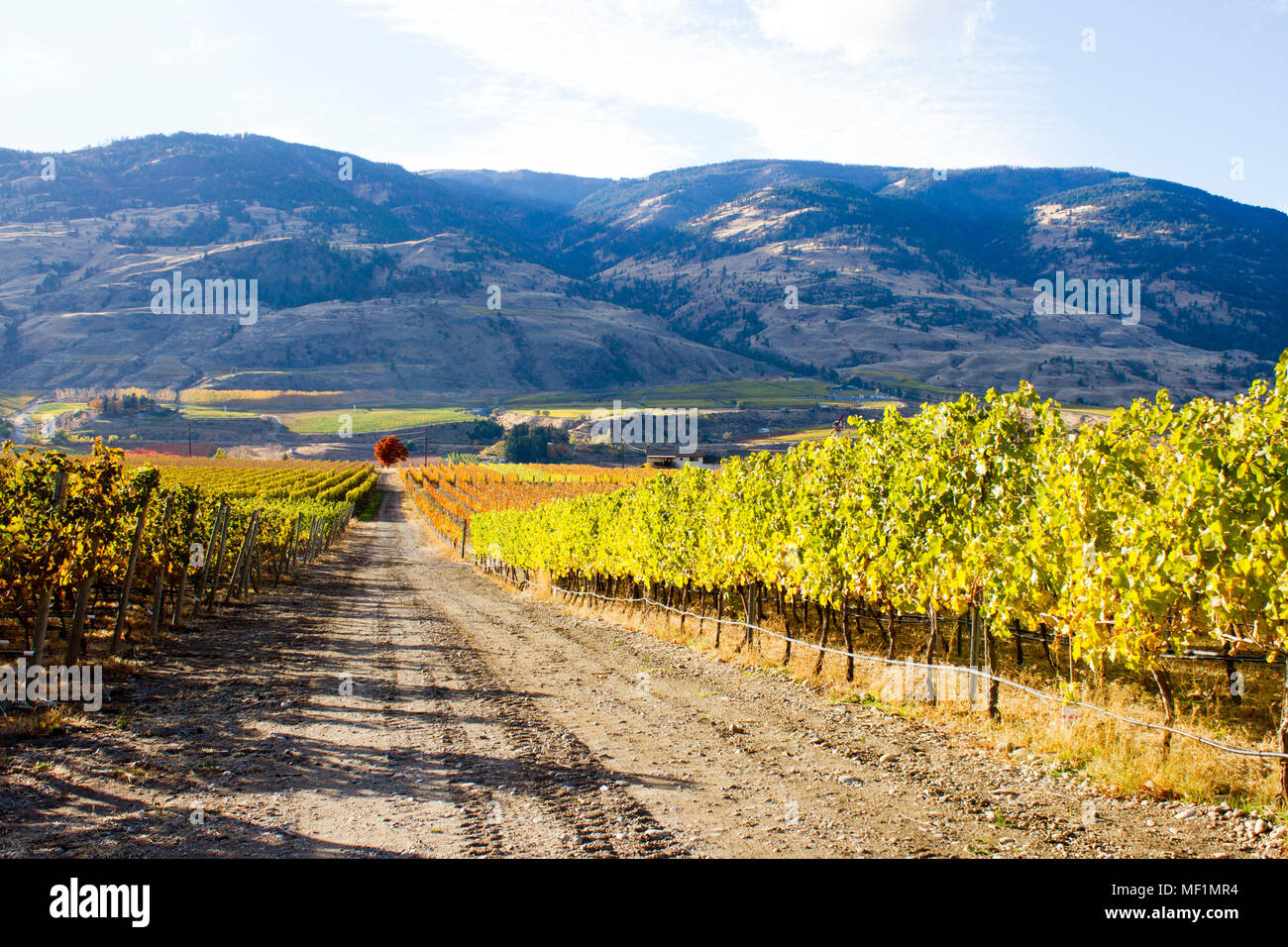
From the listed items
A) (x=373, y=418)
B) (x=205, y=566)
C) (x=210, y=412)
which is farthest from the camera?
(x=373, y=418)

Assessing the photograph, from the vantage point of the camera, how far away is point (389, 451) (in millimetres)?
121125

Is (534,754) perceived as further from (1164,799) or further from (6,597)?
(6,597)

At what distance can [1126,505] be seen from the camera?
761cm

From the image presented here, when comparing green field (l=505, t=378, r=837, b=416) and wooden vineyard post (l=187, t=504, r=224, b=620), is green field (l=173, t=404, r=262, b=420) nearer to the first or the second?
green field (l=505, t=378, r=837, b=416)

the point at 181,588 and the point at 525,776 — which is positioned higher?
the point at 181,588

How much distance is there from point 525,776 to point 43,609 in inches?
276

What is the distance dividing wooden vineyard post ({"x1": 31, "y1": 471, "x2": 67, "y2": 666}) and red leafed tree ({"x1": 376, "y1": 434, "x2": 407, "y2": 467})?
112m

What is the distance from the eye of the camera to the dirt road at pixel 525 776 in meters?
5.94

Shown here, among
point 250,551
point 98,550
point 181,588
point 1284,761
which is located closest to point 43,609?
point 98,550

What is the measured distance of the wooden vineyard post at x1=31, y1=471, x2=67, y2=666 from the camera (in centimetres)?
1027

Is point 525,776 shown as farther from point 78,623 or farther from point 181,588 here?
point 181,588
